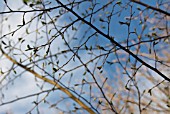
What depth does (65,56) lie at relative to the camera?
3326mm

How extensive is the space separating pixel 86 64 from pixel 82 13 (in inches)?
23.8

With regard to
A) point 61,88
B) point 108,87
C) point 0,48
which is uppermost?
point 108,87

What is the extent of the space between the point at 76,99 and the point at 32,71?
0.70 m

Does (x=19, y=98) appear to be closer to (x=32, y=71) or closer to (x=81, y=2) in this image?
(x=32, y=71)

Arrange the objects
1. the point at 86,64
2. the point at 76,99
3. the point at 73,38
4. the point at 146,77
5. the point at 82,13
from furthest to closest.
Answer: the point at 146,77 → the point at 73,38 → the point at 76,99 → the point at 82,13 → the point at 86,64

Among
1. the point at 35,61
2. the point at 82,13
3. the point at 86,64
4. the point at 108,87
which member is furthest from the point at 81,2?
the point at 108,87

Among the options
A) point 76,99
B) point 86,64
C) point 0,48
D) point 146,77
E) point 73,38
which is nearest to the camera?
point 86,64

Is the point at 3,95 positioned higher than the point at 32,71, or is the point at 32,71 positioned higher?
the point at 32,71

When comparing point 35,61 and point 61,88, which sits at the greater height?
point 35,61

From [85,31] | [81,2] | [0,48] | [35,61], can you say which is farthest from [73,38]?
[0,48]

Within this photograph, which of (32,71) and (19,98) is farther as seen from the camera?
(32,71)

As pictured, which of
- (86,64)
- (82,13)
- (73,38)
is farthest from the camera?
(73,38)

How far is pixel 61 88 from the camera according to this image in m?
3.20

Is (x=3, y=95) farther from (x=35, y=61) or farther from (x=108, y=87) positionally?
(x=108, y=87)
